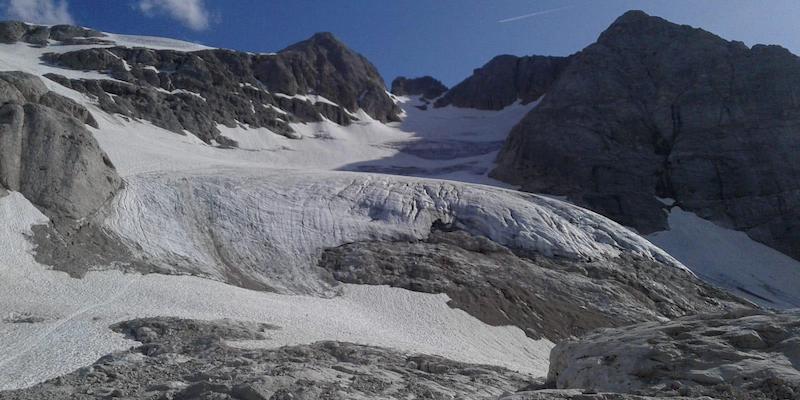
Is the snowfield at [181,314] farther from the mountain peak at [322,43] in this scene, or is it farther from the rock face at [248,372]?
the mountain peak at [322,43]

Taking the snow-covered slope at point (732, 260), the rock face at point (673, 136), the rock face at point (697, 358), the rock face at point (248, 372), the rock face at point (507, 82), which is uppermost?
the rock face at point (507, 82)

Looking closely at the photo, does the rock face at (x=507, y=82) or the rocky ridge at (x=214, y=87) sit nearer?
the rocky ridge at (x=214, y=87)

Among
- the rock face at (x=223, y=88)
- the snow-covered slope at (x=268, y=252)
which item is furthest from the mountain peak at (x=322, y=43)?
the snow-covered slope at (x=268, y=252)

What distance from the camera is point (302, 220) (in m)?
35.5

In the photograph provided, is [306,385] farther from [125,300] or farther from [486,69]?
[486,69]

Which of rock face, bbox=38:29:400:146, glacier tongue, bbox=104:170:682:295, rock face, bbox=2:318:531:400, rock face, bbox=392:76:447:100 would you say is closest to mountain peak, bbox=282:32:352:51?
rock face, bbox=38:29:400:146

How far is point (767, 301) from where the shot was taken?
160ft

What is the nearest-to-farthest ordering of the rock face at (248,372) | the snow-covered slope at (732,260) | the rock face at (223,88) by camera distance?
the rock face at (248,372), the snow-covered slope at (732,260), the rock face at (223,88)

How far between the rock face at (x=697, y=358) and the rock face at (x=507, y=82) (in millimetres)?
118620

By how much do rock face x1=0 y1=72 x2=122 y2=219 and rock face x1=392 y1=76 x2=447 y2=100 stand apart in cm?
12585

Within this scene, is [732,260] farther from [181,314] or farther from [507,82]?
[507,82]

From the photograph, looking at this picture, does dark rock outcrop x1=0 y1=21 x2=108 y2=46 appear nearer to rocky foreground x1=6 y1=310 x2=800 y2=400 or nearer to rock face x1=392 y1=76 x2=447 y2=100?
rock face x1=392 y1=76 x2=447 y2=100

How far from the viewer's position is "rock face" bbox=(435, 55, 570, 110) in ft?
428

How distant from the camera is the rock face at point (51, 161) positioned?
1074 inches
